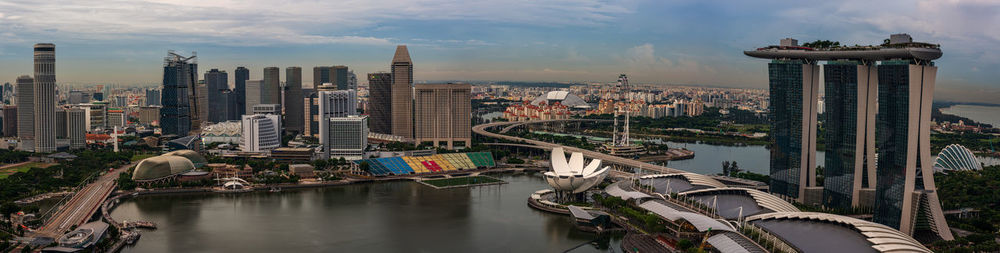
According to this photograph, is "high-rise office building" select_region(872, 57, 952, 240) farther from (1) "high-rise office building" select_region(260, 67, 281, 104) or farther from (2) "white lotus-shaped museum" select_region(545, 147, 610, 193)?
(1) "high-rise office building" select_region(260, 67, 281, 104)

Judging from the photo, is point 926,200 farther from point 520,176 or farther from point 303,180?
point 303,180

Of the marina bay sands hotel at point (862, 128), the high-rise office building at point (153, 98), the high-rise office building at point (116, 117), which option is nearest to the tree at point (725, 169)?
the marina bay sands hotel at point (862, 128)

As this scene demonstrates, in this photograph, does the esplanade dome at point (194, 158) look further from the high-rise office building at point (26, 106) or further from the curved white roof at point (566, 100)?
the curved white roof at point (566, 100)

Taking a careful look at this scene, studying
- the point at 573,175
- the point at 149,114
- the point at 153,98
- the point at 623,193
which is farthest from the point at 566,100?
the point at 623,193

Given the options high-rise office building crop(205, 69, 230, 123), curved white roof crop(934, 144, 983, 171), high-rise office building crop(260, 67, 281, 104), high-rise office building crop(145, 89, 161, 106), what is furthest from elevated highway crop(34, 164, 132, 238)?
high-rise office building crop(145, 89, 161, 106)

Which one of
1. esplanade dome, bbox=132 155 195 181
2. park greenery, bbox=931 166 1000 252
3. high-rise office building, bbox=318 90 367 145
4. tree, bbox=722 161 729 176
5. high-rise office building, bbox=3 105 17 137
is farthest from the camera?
high-rise office building, bbox=3 105 17 137

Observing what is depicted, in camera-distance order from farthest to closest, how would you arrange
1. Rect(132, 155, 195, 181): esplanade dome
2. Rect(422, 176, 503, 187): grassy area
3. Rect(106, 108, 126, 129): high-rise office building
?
Rect(106, 108, 126, 129): high-rise office building < Rect(422, 176, 503, 187): grassy area < Rect(132, 155, 195, 181): esplanade dome
